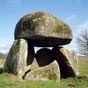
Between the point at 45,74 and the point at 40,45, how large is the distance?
14.1ft

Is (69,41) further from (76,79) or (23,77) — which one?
(23,77)

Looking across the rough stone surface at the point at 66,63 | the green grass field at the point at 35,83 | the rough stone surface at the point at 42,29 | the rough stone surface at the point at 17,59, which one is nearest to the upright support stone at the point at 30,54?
the rough stone surface at the point at 42,29

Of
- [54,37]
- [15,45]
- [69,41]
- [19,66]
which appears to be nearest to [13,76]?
[19,66]

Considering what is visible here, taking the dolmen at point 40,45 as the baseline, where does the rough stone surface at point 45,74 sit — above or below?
below

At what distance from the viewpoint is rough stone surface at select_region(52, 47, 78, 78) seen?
2095 centimetres

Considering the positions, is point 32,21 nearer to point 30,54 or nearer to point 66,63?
point 30,54

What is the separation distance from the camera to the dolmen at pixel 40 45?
18484 millimetres

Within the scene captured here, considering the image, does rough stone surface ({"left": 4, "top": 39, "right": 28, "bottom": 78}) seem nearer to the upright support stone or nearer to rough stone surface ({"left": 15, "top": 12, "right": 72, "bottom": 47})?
rough stone surface ({"left": 15, "top": 12, "right": 72, "bottom": 47})

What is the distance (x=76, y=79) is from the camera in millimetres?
19453

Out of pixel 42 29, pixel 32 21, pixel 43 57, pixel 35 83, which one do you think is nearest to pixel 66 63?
pixel 43 57

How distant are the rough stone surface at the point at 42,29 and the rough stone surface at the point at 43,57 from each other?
2388mm

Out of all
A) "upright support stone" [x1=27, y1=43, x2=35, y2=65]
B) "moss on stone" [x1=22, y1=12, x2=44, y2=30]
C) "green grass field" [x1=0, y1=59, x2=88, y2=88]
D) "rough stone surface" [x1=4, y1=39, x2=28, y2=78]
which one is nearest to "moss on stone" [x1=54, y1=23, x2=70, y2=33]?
"moss on stone" [x1=22, y1=12, x2=44, y2=30]

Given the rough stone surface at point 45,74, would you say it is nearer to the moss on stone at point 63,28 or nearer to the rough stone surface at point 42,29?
the rough stone surface at point 42,29

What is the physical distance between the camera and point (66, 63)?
21.1m
